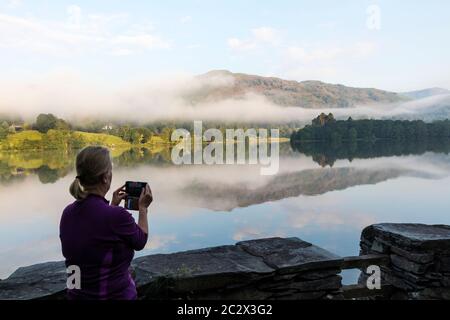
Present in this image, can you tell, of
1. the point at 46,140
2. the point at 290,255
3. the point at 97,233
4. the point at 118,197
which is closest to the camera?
the point at 97,233

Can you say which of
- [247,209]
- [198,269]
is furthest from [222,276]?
[247,209]

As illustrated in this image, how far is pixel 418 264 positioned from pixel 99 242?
3.45 meters

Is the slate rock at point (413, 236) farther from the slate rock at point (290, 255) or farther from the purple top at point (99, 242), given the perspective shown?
the purple top at point (99, 242)

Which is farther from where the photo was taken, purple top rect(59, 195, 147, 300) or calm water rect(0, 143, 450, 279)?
calm water rect(0, 143, 450, 279)

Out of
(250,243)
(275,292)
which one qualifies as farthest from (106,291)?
(250,243)

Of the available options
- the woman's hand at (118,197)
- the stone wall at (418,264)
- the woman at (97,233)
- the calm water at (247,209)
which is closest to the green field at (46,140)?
the calm water at (247,209)

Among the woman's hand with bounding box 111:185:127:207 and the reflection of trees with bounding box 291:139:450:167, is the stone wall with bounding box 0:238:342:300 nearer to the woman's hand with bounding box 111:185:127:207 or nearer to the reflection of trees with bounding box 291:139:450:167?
the woman's hand with bounding box 111:185:127:207

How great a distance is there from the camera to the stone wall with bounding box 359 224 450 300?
417cm

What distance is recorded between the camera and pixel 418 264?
13.7ft

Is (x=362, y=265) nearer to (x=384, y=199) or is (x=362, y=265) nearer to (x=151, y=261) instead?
(x=151, y=261)

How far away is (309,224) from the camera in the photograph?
22250 mm

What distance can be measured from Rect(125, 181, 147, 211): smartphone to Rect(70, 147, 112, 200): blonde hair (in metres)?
0.34

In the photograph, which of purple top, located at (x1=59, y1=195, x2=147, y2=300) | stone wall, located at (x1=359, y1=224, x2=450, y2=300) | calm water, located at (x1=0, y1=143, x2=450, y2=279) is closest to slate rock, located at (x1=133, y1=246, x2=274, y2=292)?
purple top, located at (x1=59, y1=195, x2=147, y2=300)

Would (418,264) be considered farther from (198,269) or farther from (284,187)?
(284,187)
